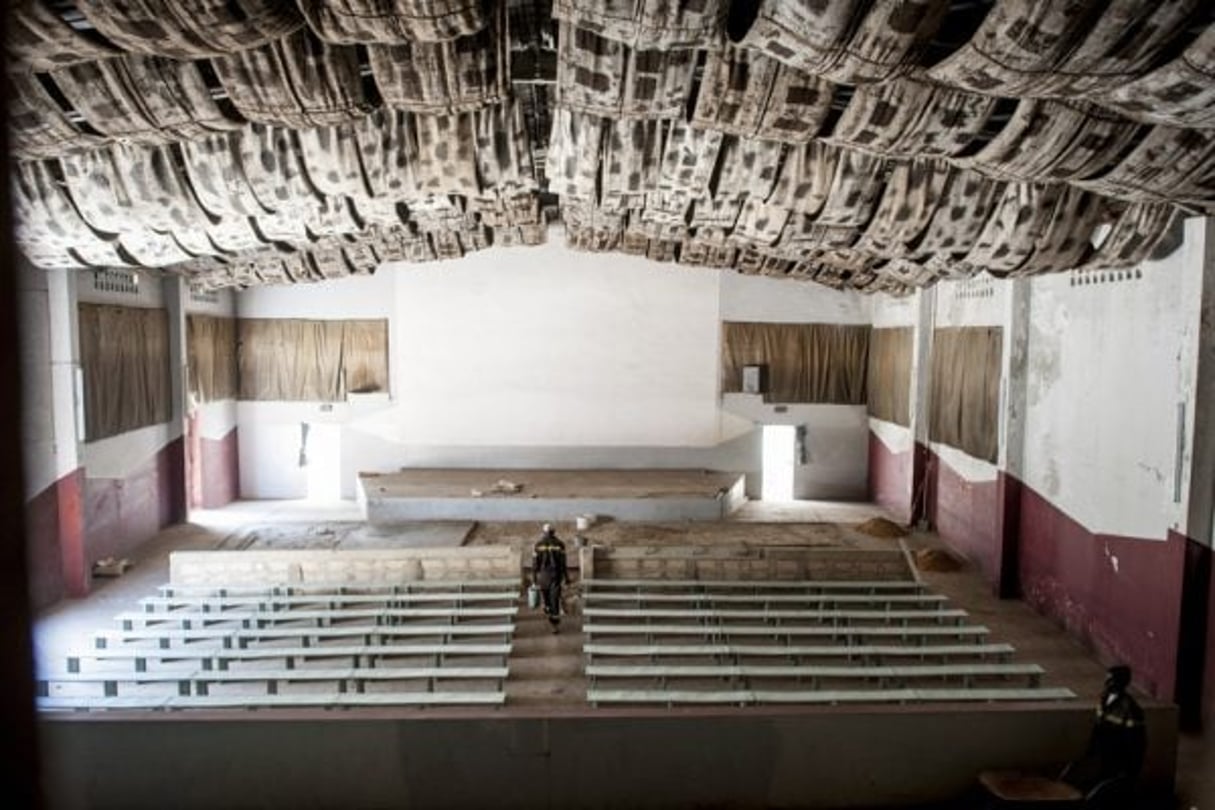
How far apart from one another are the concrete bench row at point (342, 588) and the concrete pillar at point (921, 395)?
9737 millimetres

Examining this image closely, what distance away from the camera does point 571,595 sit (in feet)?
41.9

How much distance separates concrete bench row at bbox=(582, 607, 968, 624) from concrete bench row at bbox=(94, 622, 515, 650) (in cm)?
157

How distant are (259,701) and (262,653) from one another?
141cm

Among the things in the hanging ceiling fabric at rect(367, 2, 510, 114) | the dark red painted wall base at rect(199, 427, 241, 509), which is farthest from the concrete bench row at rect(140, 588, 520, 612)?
the dark red painted wall base at rect(199, 427, 241, 509)

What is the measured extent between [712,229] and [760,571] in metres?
5.20

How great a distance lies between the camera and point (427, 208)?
34.0 ft

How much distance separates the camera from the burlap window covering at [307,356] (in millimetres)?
20672

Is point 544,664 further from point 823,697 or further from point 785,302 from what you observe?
point 785,302

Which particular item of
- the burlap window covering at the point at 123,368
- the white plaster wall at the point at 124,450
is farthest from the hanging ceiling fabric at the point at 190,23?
the white plaster wall at the point at 124,450

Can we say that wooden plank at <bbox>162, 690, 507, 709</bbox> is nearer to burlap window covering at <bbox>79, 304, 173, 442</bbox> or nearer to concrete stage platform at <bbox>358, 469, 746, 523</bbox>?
burlap window covering at <bbox>79, 304, 173, 442</bbox>

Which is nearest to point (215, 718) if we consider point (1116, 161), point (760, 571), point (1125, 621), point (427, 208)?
point (427, 208)

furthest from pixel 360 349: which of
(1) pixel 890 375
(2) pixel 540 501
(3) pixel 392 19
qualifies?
(3) pixel 392 19

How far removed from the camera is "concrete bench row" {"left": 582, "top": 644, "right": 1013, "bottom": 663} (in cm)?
946

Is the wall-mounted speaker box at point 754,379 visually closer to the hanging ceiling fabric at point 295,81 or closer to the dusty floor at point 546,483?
the dusty floor at point 546,483
